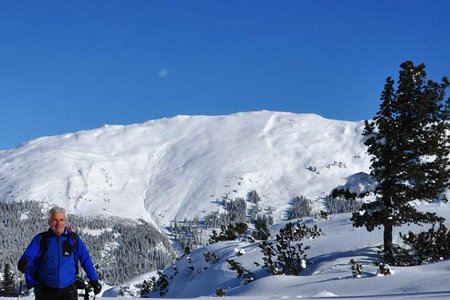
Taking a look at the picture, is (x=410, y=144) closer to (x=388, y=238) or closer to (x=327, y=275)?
(x=388, y=238)

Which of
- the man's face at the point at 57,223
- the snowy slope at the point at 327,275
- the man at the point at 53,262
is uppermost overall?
the man's face at the point at 57,223

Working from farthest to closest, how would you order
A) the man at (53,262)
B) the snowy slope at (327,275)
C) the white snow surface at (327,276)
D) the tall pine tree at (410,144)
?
the tall pine tree at (410,144) < the snowy slope at (327,275) < the white snow surface at (327,276) < the man at (53,262)

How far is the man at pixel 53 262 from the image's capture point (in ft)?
26.8

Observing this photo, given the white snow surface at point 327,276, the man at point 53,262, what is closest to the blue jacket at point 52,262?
the man at point 53,262

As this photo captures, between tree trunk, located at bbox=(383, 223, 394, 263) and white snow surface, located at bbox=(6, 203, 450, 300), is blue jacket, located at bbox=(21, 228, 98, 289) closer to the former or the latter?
white snow surface, located at bbox=(6, 203, 450, 300)

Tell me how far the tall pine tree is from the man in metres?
14.8

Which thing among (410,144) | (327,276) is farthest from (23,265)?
(410,144)

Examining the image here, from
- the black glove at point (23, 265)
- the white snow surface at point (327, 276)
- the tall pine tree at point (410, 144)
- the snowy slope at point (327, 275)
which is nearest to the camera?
the black glove at point (23, 265)

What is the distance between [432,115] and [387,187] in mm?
3136

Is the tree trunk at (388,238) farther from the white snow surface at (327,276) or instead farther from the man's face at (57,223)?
the man's face at (57,223)

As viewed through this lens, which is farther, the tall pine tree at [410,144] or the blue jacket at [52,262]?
the tall pine tree at [410,144]

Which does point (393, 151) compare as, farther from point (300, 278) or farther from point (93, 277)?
point (93, 277)

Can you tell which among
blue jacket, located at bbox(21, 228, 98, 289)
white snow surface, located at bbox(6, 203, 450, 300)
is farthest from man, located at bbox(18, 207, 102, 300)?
white snow surface, located at bbox(6, 203, 450, 300)

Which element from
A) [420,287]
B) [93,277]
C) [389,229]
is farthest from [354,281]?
[93,277]
